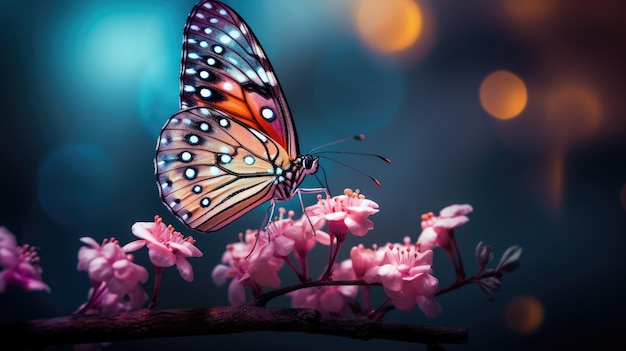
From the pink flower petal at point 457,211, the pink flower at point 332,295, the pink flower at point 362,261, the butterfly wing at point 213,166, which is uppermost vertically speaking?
the butterfly wing at point 213,166

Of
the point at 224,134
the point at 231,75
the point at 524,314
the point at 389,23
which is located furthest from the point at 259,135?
the point at 524,314

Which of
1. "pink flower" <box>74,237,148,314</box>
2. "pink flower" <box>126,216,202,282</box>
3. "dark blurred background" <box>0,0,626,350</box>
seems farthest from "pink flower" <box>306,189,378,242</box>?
"dark blurred background" <box>0,0,626,350</box>

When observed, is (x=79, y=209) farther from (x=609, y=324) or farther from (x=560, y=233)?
(x=609, y=324)

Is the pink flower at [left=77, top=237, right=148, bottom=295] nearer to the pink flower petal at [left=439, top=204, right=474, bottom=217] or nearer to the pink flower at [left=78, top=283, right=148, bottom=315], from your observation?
the pink flower at [left=78, top=283, right=148, bottom=315]

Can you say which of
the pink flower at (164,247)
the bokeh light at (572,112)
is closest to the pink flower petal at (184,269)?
the pink flower at (164,247)

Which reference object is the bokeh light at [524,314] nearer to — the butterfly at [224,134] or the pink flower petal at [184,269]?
the butterfly at [224,134]
